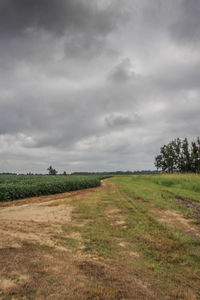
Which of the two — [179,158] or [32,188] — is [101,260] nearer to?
[32,188]

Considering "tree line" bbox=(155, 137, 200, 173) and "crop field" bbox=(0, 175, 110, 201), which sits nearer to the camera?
"crop field" bbox=(0, 175, 110, 201)

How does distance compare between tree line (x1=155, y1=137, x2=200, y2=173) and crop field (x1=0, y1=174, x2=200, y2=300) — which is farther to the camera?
tree line (x1=155, y1=137, x2=200, y2=173)

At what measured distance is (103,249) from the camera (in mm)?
4781

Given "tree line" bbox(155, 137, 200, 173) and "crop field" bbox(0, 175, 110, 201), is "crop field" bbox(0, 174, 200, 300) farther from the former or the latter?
"tree line" bbox(155, 137, 200, 173)

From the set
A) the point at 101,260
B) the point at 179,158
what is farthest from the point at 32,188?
the point at 179,158

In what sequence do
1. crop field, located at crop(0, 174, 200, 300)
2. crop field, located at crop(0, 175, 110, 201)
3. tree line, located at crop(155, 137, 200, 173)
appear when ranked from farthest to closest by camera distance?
tree line, located at crop(155, 137, 200, 173) < crop field, located at crop(0, 175, 110, 201) < crop field, located at crop(0, 174, 200, 300)

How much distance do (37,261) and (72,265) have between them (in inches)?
30.7

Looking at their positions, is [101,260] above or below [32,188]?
below

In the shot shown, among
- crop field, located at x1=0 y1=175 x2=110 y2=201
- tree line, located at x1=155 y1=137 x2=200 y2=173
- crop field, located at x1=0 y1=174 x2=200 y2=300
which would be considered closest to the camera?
crop field, located at x1=0 y1=174 x2=200 y2=300

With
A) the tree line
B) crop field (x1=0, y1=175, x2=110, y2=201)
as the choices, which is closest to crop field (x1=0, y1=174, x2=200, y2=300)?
crop field (x1=0, y1=175, x2=110, y2=201)

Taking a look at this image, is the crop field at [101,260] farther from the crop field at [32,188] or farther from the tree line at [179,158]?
the tree line at [179,158]

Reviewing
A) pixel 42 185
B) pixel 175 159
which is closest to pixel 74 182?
pixel 42 185

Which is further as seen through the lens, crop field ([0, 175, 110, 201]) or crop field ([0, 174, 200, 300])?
crop field ([0, 175, 110, 201])

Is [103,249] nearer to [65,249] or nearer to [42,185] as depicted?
[65,249]
